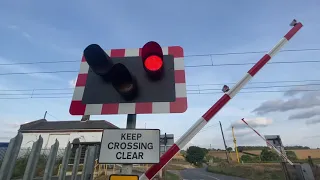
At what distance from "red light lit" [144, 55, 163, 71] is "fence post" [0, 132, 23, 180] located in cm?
128

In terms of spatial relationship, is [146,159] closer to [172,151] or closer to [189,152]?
[172,151]

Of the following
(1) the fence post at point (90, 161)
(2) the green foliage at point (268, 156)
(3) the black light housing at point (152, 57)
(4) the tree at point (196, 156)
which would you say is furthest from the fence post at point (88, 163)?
(4) the tree at point (196, 156)

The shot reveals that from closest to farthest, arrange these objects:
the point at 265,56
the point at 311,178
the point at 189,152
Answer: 1. the point at 265,56
2. the point at 311,178
3. the point at 189,152

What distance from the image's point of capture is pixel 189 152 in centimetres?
6128

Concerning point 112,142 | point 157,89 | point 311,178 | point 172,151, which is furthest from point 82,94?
point 311,178

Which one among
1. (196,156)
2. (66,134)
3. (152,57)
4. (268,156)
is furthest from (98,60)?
(196,156)

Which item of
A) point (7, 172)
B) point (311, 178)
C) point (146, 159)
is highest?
point (146, 159)

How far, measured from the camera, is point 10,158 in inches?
58.9

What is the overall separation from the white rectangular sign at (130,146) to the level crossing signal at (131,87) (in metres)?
0.25

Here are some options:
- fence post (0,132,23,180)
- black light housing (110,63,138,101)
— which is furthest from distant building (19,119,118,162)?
black light housing (110,63,138,101)

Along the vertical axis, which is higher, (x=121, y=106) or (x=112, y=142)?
(x=121, y=106)

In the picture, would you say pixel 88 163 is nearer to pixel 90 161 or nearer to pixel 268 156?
pixel 90 161

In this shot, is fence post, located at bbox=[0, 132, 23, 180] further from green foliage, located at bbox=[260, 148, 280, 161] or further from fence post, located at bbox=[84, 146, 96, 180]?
green foliage, located at bbox=[260, 148, 280, 161]

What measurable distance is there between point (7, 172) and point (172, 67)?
1.83 m
